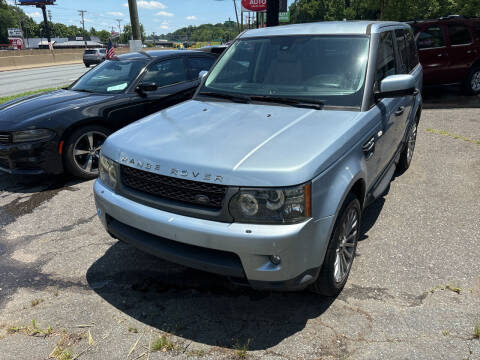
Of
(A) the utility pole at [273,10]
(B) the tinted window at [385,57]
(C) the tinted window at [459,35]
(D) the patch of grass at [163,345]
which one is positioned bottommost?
(D) the patch of grass at [163,345]

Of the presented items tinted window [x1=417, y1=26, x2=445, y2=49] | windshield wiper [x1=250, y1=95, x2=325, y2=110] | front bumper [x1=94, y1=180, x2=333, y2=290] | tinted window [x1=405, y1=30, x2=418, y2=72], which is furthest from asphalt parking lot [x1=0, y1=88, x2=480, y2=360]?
tinted window [x1=417, y1=26, x2=445, y2=49]

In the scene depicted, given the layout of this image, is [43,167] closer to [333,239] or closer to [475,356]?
A: [333,239]

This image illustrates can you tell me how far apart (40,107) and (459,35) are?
971cm

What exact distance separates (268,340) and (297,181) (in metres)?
1.09

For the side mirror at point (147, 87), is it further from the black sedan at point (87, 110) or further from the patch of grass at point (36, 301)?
the patch of grass at point (36, 301)

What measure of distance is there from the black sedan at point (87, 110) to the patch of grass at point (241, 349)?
151 inches

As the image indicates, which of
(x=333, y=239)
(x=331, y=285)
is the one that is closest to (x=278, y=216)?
(x=333, y=239)

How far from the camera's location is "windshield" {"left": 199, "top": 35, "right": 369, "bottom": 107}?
336 centimetres

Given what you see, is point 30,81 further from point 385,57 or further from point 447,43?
point 385,57

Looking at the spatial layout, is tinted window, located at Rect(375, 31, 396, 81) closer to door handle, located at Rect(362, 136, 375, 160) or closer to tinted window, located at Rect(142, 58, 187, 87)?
door handle, located at Rect(362, 136, 375, 160)

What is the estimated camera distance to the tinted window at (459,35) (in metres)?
9.91

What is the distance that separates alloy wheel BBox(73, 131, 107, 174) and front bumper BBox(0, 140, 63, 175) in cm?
30

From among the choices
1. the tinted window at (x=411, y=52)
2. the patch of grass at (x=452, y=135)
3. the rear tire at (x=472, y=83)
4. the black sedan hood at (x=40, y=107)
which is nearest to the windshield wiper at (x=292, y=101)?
the tinted window at (x=411, y=52)

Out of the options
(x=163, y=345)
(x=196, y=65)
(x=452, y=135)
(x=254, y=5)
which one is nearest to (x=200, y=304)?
(x=163, y=345)
